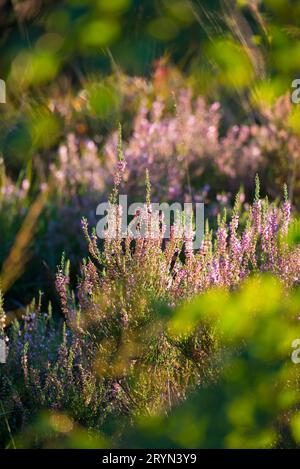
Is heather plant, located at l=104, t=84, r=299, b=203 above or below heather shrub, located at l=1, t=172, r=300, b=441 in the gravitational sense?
above

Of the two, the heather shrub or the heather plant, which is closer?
the heather shrub

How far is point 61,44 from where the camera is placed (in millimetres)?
1801

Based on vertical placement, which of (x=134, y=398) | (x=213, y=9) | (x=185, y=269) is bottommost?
(x=134, y=398)

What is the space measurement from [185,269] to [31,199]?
3865 millimetres

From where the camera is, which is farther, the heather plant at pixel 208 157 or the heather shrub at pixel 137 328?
the heather plant at pixel 208 157

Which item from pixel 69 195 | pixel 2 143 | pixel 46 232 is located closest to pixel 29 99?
pixel 2 143

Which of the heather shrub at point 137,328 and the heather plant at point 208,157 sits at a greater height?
the heather plant at point 208,157

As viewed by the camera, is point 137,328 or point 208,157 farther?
point 208,157

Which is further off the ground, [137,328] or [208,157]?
[208,157]

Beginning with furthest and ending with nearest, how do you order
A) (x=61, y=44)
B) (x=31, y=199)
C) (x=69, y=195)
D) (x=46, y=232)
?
(x=31, y=199) → (x=69, y=195) → (x=46, y=232) → (x=61, y=44)

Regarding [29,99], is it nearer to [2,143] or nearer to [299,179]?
[2,143]
